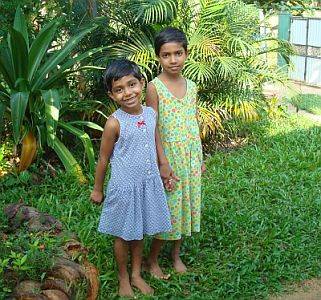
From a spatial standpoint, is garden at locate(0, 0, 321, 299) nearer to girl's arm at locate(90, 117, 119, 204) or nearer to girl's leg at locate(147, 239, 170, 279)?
girl's leg at locate(147, 239, 170, 279)

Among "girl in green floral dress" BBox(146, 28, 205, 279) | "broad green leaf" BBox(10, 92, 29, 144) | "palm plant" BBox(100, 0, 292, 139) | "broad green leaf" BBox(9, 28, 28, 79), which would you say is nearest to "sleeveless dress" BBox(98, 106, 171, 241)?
"girl in green floral dress" BBox(146, 28, 205, 279)

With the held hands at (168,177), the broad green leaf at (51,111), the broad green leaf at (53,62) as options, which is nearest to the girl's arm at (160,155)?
the held hands at (168,177)

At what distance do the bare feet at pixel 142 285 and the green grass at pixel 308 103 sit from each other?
5364 millimetres

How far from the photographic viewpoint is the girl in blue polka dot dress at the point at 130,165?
2686 millimetres

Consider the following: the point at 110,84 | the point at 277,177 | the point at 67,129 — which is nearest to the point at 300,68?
the point at 277,177

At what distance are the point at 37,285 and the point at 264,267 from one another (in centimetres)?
152

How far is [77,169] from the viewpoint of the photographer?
4.64 meters

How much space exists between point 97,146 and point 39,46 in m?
1.27

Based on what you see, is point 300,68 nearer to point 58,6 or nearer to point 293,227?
point 58,6

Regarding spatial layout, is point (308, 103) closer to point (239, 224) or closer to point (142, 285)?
point (239, 224)

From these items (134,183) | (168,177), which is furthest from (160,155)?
(134,183)

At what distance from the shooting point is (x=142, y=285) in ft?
9.81

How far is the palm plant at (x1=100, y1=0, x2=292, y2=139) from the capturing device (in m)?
5.52

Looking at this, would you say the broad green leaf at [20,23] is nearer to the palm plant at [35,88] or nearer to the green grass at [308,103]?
the palm plant at [35,88]
